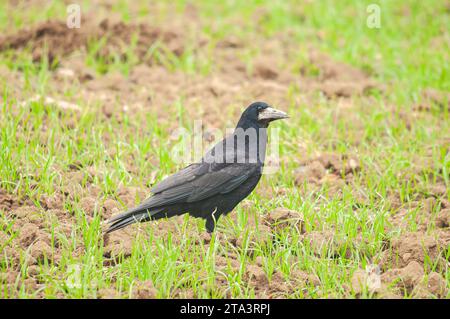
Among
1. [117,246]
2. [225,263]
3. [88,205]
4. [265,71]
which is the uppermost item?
[265,71]

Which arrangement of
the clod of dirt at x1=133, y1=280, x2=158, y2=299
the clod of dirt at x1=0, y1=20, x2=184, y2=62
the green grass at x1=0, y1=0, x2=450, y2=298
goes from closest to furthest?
1. the clod of dirt at x1=133, y1=280, x2=158, y2=299
2. the green grass at x1=0, y1=0, x2=450, y2=298
3. the clod of dirt at x1=0, y1=20, x2=184, y2=62

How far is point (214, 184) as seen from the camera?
5.61 meters

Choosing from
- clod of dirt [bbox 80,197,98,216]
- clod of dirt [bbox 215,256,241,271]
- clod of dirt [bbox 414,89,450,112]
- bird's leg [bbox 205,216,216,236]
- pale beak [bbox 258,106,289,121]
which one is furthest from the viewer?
clod of dirt [bbox 414,89,450,112]

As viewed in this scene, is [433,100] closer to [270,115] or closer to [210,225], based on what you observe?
[270,115]

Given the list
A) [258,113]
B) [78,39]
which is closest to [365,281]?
[258,113]

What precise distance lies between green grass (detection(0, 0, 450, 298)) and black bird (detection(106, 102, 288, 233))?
18 centimetres

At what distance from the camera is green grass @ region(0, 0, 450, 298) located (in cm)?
486

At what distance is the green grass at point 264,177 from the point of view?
486 centimetres

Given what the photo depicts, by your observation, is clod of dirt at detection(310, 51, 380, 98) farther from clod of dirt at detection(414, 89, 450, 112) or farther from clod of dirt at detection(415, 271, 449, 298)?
clod of dirt at detection(415, 271, 449, 298)

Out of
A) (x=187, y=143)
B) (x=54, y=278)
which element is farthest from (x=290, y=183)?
(x=54, y=278)

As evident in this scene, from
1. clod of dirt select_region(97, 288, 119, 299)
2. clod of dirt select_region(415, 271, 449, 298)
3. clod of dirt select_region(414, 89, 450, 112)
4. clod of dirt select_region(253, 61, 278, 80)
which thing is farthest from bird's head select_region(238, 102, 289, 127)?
clod of dirt select_region(253, 61, 278, 80)

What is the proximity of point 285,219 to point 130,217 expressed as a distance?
132 cm

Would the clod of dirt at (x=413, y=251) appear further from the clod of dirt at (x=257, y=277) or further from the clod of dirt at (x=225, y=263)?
the clod of dirt at (x=225, y=263)

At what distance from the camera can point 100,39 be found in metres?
9.06
